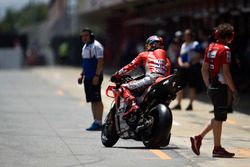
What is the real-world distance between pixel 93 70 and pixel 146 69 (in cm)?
256

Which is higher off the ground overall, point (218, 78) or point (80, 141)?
point (218, 78)

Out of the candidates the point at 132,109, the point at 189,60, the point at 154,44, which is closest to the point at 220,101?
the point at 132,109

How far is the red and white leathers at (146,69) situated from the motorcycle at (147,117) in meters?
0.10

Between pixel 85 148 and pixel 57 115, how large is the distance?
5.63 m

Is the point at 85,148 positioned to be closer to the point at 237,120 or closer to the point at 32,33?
the point at 237,120

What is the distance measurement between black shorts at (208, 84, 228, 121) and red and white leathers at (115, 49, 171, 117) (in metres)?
1.09

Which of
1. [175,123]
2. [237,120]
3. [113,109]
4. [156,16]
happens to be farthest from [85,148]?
[156,16]

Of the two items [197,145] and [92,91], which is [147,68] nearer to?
[197,145]

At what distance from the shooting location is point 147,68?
11.7 metres

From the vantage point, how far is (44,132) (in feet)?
45.2

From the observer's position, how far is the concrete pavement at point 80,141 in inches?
410

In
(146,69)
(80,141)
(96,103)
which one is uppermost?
(146,69)

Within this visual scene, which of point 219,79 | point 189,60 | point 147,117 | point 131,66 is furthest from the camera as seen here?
point 189,60

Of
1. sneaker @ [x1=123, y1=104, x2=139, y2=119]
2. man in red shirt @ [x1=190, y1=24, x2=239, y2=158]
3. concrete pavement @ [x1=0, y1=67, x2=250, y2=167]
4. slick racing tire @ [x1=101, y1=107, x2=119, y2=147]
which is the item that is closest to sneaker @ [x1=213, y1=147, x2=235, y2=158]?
man in red shirt @ [x1=190, y1=24, x2=239, y2=158]
